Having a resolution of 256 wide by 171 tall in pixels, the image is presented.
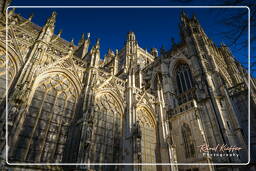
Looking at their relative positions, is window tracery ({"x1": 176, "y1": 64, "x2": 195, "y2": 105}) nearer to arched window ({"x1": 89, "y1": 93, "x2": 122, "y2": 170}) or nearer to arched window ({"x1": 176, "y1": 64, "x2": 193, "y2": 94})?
arched window ({"x1": 176, "y1": 64, "x2": 193, "y2": 94})

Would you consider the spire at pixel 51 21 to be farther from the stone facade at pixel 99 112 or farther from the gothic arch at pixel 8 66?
the gothic arch at pixel 8 66

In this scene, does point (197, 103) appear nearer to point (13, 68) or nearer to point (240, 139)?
point (240, 139)

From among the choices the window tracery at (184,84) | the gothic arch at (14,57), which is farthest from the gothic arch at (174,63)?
the gothic arch at (14,57)

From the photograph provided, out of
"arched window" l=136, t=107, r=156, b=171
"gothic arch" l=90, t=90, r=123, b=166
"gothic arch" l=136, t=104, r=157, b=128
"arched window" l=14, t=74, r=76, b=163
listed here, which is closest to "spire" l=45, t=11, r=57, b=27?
"arched window" l=14, t=74, r=76, b=163

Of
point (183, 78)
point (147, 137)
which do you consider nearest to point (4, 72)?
point (147, 137)

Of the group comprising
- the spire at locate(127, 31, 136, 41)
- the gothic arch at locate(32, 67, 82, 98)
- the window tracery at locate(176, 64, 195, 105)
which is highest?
the spire at locate(127, 31, 136, 41)

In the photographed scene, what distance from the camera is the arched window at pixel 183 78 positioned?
19.1 m

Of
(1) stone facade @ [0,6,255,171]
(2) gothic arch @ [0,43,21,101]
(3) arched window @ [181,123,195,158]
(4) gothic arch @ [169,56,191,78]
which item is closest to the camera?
(1) stone facade @ [0,6,255,171]

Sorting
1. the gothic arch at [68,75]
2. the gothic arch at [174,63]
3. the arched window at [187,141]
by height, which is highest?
the gothic arch at [174,63]

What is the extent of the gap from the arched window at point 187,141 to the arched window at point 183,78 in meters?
5.57

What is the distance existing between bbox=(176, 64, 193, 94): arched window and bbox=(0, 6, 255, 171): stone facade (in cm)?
14

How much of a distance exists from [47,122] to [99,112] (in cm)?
387

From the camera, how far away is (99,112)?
1245 centimetres

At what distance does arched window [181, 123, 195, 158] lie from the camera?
13.5 meters
